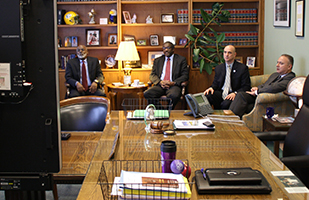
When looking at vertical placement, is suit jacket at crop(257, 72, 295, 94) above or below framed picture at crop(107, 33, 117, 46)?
below

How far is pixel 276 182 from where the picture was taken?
5.31 feet

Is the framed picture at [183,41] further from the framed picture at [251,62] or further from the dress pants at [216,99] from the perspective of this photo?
the dress pants at [216,99]

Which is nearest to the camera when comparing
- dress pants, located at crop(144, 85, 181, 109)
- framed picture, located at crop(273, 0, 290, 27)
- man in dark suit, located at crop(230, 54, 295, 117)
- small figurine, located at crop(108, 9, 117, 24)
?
man in dark suit, located at crop(230, 54, 295, 117)

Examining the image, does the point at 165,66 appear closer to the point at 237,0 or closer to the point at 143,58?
the point at 143,58

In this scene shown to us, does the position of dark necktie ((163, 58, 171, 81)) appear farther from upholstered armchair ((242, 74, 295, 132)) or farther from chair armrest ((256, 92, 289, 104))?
chair armrest ((256, 92, 289, 104))

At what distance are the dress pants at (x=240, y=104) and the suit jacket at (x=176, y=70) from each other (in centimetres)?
122

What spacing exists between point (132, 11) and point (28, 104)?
621 cm

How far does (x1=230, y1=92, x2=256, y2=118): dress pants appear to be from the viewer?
5121mm

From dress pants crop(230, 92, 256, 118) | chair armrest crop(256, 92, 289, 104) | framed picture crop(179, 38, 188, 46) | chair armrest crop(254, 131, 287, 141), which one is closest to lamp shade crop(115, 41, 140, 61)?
framed picture crop(179, 38, 188, 46)

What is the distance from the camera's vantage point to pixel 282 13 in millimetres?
5859

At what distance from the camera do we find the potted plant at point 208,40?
6523mm

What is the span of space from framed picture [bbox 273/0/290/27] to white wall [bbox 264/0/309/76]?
2.8 inches

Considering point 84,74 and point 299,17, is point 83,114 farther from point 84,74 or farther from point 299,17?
point 299,17

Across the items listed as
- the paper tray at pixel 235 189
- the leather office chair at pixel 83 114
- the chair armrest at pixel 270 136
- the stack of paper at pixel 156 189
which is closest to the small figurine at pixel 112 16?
the leather office chair at pixel 83 114
